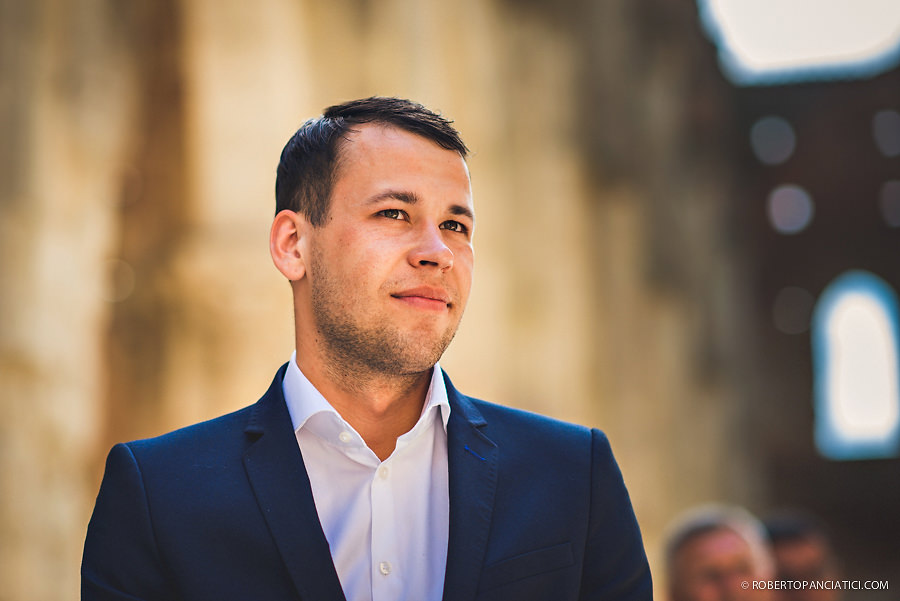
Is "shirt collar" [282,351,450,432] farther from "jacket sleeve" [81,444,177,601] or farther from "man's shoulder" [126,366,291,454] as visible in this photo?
"jacket sleeve" [81,444,177,601]

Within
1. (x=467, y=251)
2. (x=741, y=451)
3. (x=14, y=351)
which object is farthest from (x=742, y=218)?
(x=467, y=251)

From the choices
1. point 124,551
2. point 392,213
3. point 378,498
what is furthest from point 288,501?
point 392,213

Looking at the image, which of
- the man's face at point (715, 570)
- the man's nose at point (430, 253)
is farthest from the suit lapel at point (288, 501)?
the man's face at point (715, 570)

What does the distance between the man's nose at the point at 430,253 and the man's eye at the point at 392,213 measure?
51 mm

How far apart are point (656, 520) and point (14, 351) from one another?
748 centimetres

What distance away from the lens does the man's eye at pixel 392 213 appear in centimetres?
160

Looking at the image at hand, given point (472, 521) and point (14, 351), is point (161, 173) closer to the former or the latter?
point (14, 351)

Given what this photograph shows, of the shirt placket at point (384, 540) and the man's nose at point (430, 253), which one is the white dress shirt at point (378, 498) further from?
the man's nose at point (430, 253)

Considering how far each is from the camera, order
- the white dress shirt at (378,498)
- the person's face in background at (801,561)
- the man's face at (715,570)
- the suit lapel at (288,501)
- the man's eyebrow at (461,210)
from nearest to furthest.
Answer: the suit lapel at (288,501) → the white dress shirt at (378,498) → the man's eyebrow at (461,210) → the man's face at (715,570) → the person's face in background at (801,561)

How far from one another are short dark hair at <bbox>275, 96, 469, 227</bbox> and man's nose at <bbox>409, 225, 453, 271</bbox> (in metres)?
0.20

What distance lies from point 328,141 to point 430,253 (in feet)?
1.07

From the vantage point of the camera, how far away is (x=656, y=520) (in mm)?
10164

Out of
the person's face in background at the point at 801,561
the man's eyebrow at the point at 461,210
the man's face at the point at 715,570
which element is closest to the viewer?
the man's eyebrow at the point at 461,210

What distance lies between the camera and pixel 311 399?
1.62m
